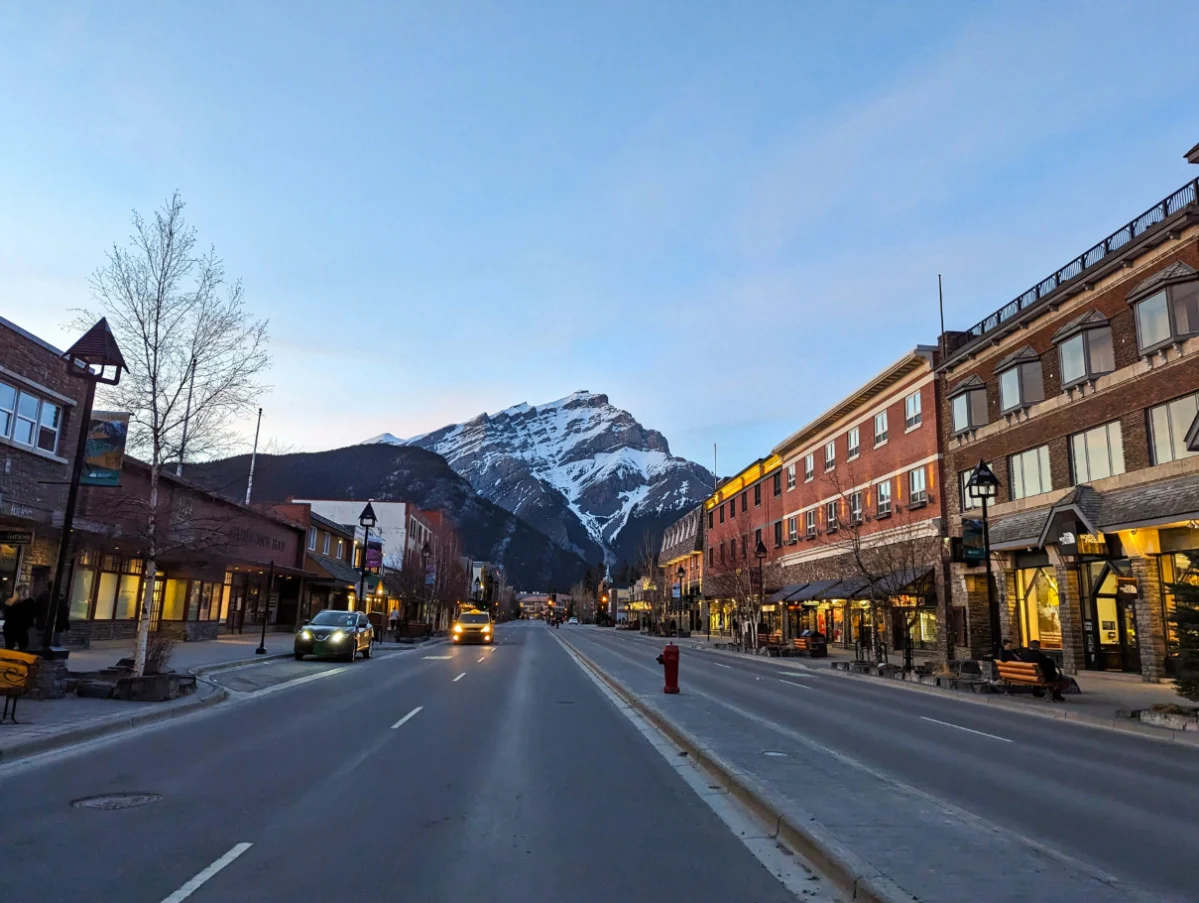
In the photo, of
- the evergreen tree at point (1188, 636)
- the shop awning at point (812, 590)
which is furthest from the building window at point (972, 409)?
the evergreen tree at point (1188, 636)

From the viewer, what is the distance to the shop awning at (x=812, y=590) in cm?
4372

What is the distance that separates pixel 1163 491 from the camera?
22.2 meters

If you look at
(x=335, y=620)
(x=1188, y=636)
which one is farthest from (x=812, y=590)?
(x=1188, y=636)

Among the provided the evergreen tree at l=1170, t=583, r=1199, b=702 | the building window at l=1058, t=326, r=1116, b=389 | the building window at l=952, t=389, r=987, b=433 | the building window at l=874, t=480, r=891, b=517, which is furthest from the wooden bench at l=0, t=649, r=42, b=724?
the building window at l=874, t=480, r=891, b=517

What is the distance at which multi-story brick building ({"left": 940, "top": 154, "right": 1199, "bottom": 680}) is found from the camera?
73.7 feet

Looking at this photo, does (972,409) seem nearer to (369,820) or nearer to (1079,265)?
(1079,265)

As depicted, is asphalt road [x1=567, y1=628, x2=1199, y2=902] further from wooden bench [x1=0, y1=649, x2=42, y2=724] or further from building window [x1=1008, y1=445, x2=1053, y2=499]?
building window [x1=1008, y1=445, x2=1053, y2=499]

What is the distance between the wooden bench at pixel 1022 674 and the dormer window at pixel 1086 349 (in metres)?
10.4

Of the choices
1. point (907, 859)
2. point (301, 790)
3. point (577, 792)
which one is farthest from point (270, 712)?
point (907, 859)

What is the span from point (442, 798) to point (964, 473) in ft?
101

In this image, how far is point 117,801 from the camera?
7.43 metres

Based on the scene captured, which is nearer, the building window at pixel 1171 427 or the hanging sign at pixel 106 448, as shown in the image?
the hanging sign at pixel 106 448

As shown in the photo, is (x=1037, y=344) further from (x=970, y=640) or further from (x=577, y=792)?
(x=577, y=792)

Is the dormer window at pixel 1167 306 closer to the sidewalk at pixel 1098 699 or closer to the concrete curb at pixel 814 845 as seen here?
the sidewalk at pixel 1098 699
